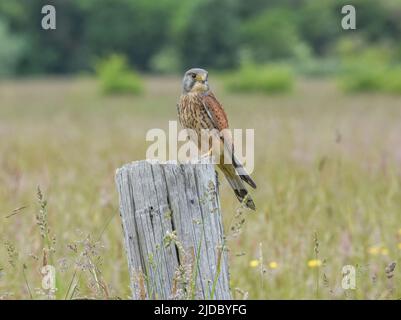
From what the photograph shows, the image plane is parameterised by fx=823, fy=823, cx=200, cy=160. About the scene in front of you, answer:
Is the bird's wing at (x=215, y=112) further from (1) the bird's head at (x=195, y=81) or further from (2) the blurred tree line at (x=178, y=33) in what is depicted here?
(2) the blurred tree line at (x=178, y=33)

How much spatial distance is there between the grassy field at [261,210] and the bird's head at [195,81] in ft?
2.38

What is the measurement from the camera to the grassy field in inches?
165

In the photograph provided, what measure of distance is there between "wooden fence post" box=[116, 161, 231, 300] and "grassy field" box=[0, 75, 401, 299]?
0.56ft

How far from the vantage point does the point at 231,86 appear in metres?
27.5

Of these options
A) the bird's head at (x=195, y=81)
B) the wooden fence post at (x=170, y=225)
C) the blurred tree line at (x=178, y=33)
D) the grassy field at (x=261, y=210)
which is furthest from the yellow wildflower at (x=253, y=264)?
the blurred tree line at (x=178, y=33)

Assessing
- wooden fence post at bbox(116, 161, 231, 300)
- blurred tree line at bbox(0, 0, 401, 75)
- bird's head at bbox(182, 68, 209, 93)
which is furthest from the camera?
blurred tree line at bbox(0, 0, 401, 75)

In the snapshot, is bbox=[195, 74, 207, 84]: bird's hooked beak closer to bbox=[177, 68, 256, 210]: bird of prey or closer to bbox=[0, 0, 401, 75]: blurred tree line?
bbox=[177, 68, 256, 210]: bird of prey

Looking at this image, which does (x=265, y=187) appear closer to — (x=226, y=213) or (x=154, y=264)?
(x=226, y=213)

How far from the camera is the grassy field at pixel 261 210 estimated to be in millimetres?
4188

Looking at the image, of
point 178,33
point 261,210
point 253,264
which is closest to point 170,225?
point 253,264

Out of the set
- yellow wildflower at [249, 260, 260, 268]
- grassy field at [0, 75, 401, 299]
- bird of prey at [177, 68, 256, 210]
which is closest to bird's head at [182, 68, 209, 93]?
bird of prey at [177, 68, 256, 210]

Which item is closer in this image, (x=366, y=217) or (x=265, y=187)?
(x=366, y=217)
